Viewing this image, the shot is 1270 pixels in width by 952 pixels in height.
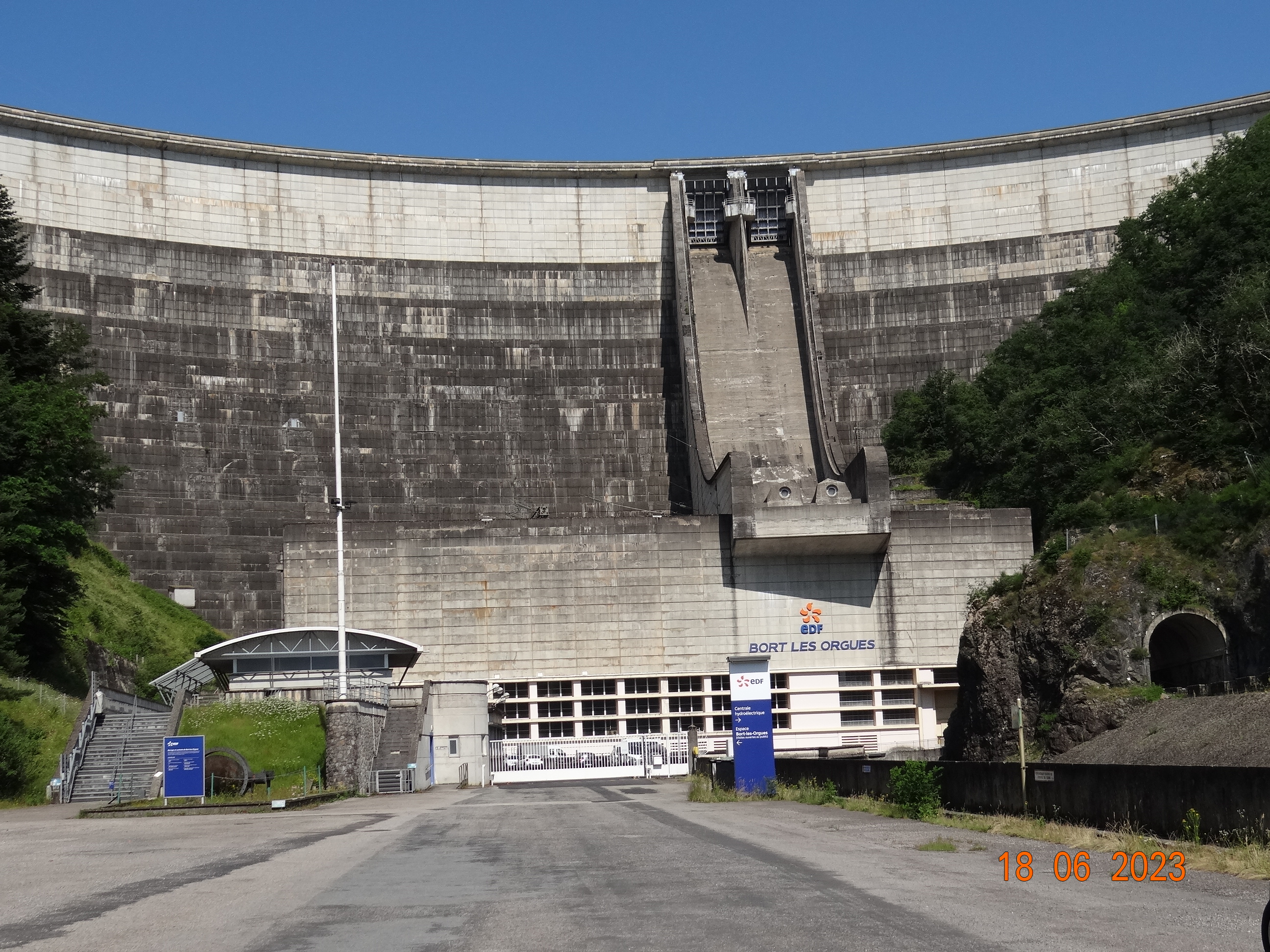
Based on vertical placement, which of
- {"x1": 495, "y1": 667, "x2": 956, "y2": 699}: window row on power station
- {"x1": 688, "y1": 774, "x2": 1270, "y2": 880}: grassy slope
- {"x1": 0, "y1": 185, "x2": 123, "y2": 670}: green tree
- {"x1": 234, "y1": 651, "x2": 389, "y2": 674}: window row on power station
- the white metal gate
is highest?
{"x1": 0, "y1": 185, "x2": 123, "y2": 670}: green tree

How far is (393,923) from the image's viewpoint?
10188 millimetres

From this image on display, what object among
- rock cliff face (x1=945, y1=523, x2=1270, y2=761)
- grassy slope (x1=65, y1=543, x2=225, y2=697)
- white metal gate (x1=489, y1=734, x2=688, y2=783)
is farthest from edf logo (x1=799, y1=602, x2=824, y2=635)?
grassy slope (x1=65, y1=543, x2=225, y2=697)

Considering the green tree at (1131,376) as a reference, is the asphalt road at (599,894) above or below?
below

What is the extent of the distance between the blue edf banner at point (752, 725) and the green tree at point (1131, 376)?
61.9 ft

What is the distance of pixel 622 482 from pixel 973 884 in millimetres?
50351

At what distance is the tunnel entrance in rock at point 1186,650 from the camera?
34.2 metres

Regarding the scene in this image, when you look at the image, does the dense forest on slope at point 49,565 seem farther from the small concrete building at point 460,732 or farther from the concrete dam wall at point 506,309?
the small concrete building at point 460,732

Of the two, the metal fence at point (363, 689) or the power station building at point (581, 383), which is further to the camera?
the power station building at point (581, 383)

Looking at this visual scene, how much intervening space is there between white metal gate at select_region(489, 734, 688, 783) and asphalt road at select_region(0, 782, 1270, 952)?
96.2 ft

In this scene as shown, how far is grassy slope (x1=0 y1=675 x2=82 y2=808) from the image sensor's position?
107ft

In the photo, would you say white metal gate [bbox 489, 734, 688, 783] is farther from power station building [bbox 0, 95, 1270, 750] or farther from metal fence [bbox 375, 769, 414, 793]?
metal fence [bbox 375, 769, 414, 793]

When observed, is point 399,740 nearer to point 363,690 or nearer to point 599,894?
point 363,690
